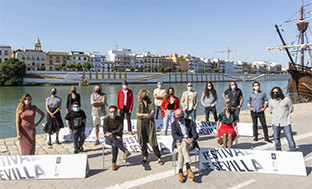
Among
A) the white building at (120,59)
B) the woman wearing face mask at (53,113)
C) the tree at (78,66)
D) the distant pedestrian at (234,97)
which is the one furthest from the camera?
the white building at (120,59)

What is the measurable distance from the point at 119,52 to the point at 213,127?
10491 cm

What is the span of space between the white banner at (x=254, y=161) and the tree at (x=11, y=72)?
6551 cm

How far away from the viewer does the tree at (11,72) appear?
57.3 m

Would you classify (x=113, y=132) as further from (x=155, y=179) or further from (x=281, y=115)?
(x=281, y=115)

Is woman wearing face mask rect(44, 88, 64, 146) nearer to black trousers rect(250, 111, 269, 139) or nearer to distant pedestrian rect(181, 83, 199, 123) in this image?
distant pedestrian rect(181, 83, 199, 123)

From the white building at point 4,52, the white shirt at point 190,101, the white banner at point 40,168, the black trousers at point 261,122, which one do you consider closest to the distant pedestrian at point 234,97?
the black trousers at point 261,122

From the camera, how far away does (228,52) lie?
199375mm

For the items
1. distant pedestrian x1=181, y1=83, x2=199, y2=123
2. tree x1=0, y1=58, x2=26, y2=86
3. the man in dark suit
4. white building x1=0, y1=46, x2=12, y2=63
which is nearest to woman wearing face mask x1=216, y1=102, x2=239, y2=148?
the man in dark suit

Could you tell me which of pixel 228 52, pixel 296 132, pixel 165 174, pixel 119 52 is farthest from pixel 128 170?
pixel 228 52

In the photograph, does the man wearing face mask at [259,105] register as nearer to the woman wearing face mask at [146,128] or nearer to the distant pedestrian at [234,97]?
the distant pedestrian at [234,97]

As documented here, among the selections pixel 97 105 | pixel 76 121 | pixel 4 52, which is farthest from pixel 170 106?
pixel 4 52

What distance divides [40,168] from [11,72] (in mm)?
65046

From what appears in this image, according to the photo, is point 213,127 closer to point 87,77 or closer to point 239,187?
point 239,187

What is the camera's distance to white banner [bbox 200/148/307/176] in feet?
15.5
